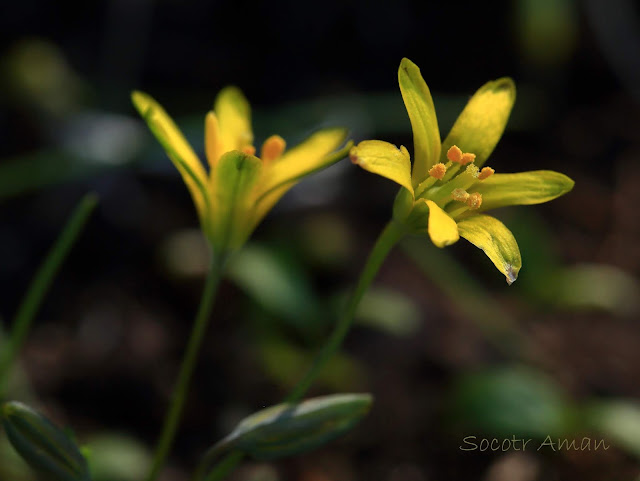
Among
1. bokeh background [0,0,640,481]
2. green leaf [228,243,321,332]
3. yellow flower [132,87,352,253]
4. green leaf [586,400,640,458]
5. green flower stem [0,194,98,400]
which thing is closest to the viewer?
yellow flower [132,87,352,253]

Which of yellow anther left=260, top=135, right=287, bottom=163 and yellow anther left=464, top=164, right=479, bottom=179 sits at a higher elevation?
yellow anther left=464, top=164, right=479, bottom=179

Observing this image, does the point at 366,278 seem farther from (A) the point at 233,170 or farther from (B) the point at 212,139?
(B) the point at 212,139

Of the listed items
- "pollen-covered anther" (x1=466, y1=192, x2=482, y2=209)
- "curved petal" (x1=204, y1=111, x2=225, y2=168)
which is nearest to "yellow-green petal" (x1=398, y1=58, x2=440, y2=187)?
"pollen-covered anther" (x1=466, y1=192, x2=482, y2=209)

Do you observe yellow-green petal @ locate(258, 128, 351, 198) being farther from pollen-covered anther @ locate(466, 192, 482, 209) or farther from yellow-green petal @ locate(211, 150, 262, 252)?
pollen-covered anther @ locate(466, 192, 482, 209)

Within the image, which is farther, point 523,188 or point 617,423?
point 617,423

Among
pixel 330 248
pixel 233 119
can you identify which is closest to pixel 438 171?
pixel 233 119

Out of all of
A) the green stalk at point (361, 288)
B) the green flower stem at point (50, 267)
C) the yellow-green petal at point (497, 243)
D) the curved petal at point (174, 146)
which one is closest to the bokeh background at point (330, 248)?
the green flower stem at point (50, 267)

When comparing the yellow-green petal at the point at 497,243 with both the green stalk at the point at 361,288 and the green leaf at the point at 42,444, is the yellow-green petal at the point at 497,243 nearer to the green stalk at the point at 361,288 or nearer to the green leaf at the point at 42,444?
the green stalk at the point at 361,288

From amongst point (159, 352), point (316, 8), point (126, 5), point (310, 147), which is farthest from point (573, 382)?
point (126, 5)
